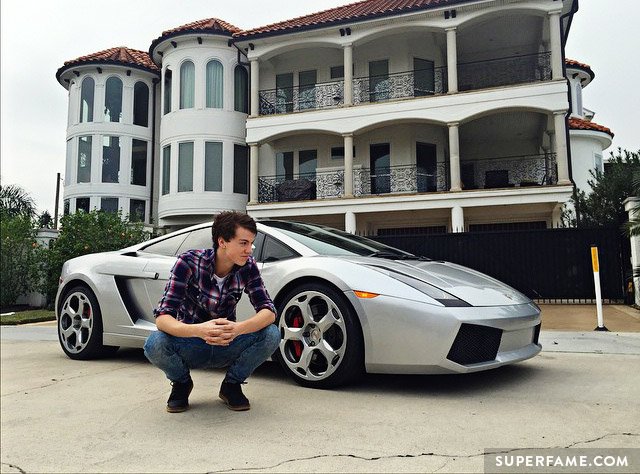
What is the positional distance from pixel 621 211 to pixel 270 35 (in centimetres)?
1327

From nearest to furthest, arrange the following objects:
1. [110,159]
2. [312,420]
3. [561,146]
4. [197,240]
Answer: [312,420], [197,240], [561,146], [110,159]

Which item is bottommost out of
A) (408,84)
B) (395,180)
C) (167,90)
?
(395,180)

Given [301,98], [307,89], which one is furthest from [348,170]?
[307,89]

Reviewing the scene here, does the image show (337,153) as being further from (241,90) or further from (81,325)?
(81,325)

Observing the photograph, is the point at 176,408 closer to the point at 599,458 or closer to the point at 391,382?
the point at 391,382

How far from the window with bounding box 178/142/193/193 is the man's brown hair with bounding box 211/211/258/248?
17762mm

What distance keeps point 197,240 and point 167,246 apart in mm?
356

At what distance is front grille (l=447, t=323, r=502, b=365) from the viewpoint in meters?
3.24

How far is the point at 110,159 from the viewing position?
75.5 ft

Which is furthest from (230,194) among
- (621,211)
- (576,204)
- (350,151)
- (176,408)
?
(176,408)

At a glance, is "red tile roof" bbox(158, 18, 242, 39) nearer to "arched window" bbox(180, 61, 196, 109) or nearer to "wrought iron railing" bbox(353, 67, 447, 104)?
"arched window" bbox(180, 61, 196, 109)

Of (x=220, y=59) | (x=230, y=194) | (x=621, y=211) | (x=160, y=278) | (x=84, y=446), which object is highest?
(x=220, y=59)

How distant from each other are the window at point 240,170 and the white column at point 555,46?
11.3 meters

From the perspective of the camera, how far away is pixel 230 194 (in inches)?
795
